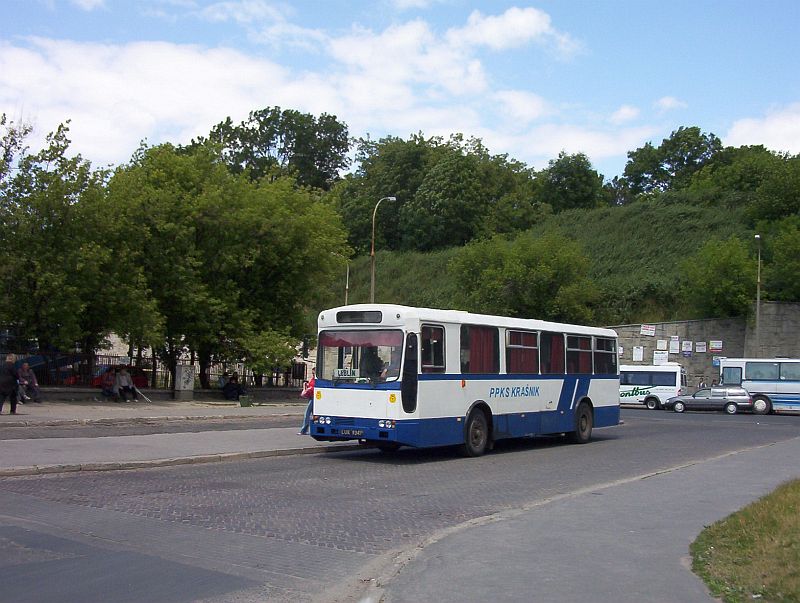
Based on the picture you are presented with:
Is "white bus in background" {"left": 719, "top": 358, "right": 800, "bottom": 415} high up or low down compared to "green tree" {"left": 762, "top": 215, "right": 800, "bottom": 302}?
down

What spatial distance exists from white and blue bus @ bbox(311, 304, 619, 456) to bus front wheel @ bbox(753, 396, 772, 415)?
31376mm

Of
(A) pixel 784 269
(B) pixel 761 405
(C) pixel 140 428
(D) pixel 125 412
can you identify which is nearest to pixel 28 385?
(D) pixel 125 412

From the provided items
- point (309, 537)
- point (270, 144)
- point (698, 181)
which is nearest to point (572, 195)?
point (698, 181)

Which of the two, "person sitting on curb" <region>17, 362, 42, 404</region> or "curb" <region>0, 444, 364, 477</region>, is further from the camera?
"person sitting on curb" <region>17, 362, 42, 404</region>

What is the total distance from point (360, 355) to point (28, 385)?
14228 mm

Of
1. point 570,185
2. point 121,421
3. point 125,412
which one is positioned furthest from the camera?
point 570,185

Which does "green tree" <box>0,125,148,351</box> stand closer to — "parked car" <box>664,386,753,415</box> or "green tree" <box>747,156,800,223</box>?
"parked car" <box>664,386,753,415</box>

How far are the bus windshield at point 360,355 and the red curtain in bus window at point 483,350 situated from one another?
2.31 m

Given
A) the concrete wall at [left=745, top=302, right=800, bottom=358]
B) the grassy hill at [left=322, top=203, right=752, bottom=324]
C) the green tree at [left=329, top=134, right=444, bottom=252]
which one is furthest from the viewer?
the green tree at [left=329, top=134, right=444, bottom=252]

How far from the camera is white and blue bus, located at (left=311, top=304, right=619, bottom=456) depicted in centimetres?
1728

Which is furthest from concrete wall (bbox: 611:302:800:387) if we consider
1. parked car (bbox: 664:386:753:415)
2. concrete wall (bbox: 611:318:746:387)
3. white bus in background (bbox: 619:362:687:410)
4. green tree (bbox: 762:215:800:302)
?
parked car (bbox: 664:386:753:415)

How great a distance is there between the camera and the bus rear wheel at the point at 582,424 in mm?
23828

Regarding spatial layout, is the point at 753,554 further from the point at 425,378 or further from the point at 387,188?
the point at 387,188

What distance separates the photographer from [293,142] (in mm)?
96875
